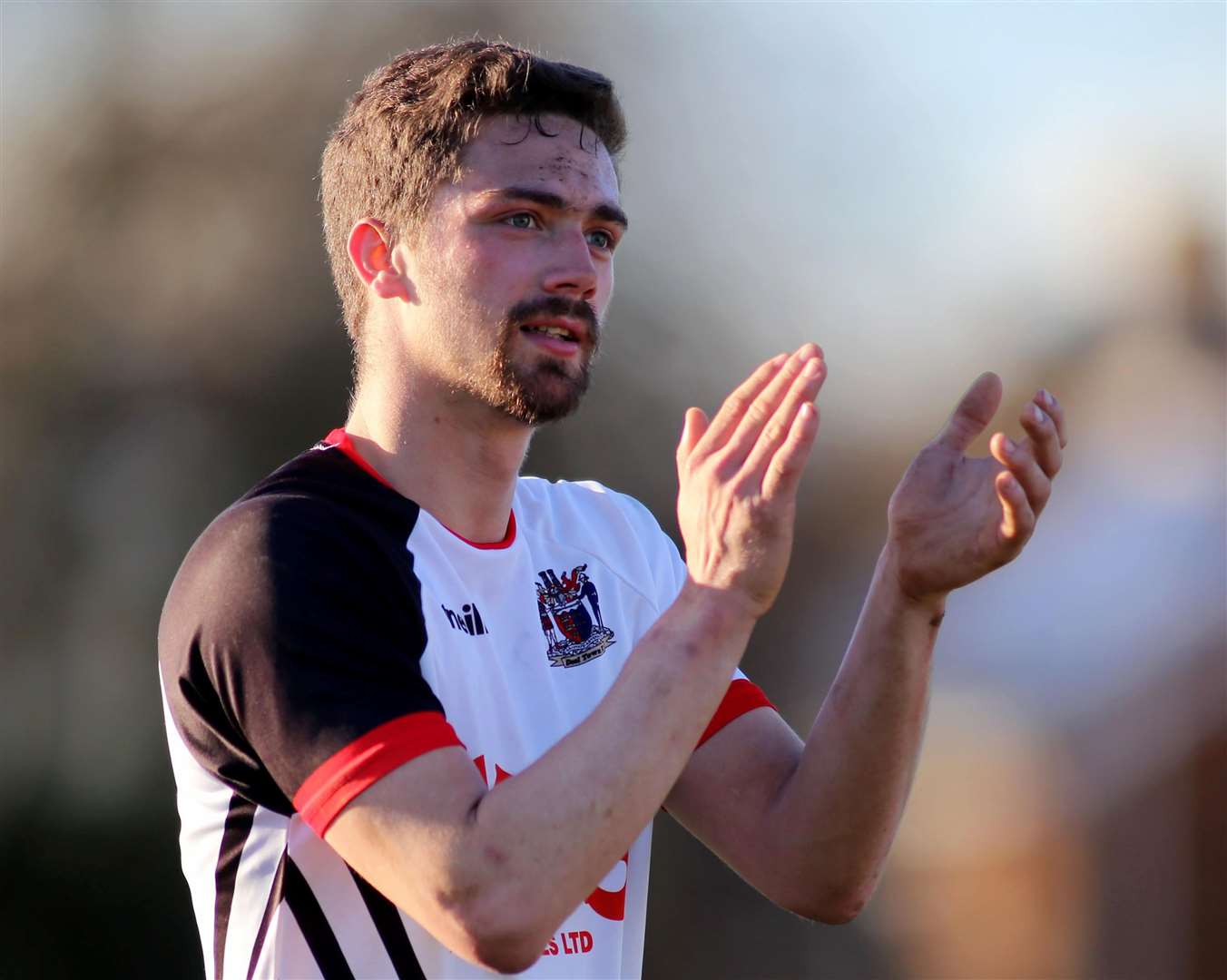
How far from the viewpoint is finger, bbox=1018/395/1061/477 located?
6.98ft

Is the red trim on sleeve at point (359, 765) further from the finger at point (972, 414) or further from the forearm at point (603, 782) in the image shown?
the finger at point (972, 414)

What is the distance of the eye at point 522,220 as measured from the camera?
253cm

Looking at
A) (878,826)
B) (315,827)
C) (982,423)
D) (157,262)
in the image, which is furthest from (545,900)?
(157,262)

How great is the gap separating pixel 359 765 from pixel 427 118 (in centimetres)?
129

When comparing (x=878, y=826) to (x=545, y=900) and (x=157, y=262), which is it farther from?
(x=157, y=262)

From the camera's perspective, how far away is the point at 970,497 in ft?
7.47

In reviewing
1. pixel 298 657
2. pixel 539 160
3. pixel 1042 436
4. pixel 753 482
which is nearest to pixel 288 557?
pixel 298 657

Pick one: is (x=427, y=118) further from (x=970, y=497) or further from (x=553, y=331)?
(x=970, y=497)

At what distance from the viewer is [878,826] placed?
95.0 inches

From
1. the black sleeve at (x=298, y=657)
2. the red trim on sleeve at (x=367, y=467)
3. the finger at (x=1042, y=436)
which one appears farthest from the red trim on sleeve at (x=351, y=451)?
the finger at (x=1042, y=436)

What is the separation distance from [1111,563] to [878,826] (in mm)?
3786

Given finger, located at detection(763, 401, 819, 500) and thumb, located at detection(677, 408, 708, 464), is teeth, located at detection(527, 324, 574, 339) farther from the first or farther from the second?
finger, located at detection(763, 401, 819, 500)

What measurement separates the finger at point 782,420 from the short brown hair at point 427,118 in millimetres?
894

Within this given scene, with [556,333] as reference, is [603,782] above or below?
below
